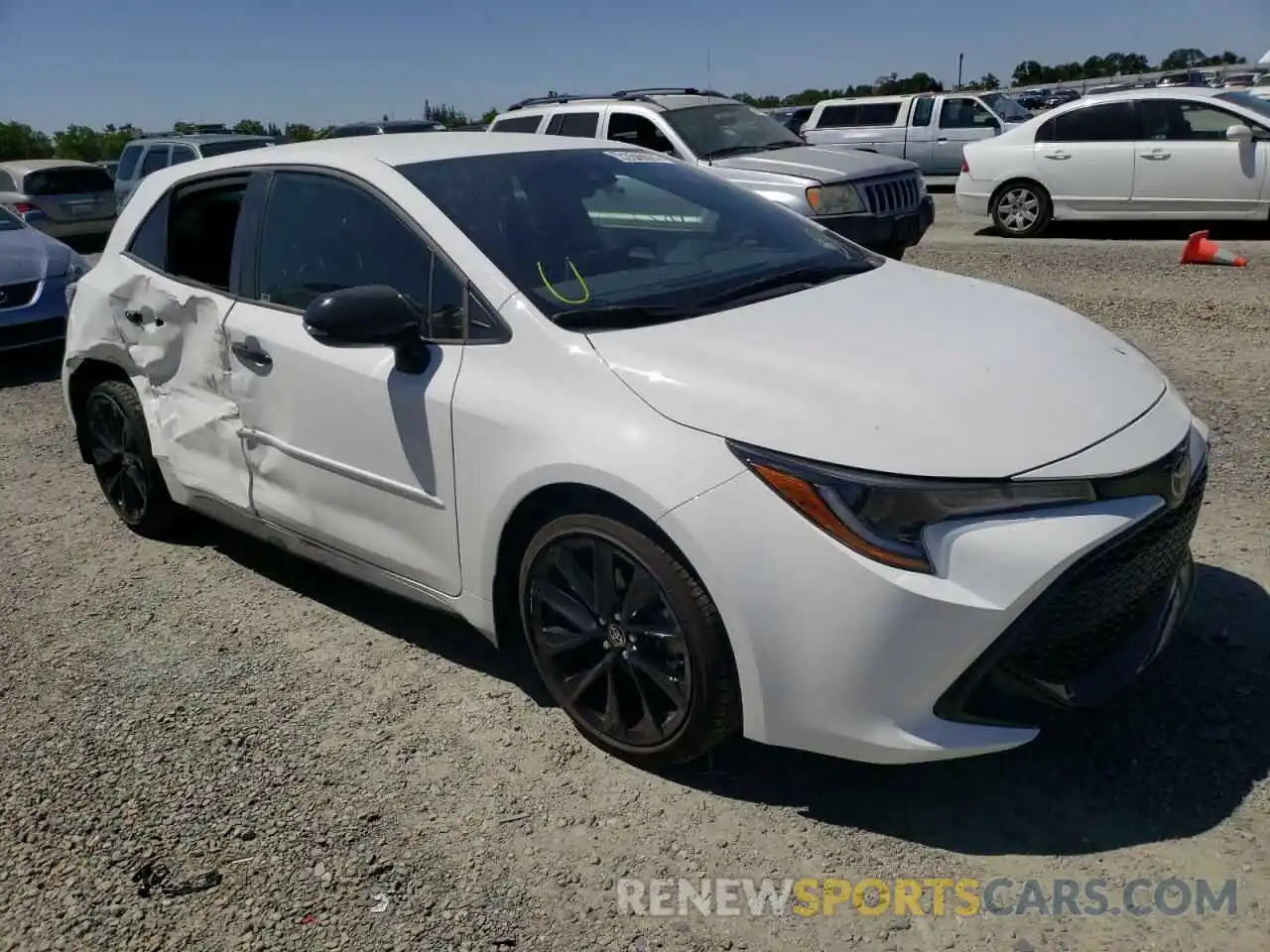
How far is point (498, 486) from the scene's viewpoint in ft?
10.2

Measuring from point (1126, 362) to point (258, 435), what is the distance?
278 centimetres

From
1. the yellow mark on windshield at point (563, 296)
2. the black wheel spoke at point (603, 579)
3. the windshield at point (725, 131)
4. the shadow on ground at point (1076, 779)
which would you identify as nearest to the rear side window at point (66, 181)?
the windshield at point (725, 131)

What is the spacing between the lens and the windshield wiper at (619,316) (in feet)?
10.3

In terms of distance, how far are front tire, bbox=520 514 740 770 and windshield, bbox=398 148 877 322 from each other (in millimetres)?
692

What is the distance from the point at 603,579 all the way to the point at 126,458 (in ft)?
9.47

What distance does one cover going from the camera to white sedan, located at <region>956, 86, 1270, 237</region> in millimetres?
11383

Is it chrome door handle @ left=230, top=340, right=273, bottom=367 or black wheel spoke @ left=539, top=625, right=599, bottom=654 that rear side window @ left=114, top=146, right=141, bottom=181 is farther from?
black wheel spoke @ left=539, top=625, right=599, bottom=654

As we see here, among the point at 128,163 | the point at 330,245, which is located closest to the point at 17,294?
the point at 330,245

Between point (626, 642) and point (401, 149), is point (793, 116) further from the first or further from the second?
point (626, 642)

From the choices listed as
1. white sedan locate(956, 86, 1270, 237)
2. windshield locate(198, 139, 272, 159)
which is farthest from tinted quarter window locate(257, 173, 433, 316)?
windshield locate(198, 139, 272, 159)

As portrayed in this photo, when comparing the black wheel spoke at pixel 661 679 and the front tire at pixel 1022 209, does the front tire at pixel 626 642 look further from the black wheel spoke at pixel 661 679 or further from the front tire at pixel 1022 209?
the front tire at pixel 1022 209

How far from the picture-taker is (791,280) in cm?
357

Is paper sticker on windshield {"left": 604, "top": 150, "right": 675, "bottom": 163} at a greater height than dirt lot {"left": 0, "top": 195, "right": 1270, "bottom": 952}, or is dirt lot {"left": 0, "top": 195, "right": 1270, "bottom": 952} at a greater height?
paper sticker on windshield {"left": 604, "top": 150, "right": 675, "bottom": 163}

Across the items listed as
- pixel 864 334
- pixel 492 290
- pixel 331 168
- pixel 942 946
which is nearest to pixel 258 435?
pixel 331 168
